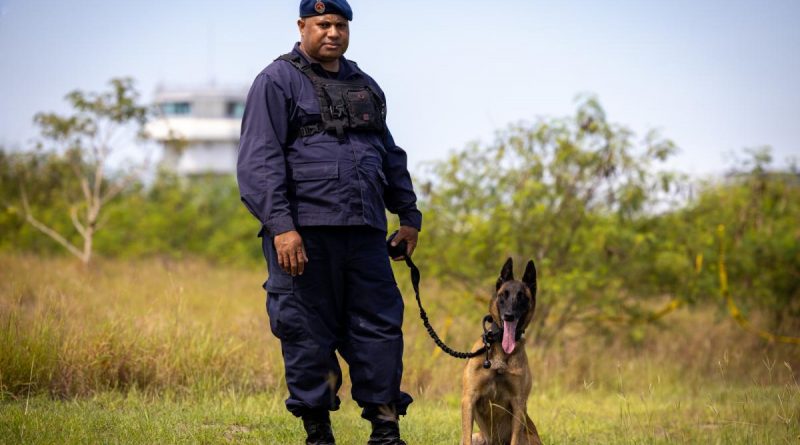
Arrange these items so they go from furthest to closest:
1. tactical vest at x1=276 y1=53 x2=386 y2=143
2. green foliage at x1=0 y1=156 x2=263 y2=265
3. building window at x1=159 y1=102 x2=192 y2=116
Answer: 1. building window at x1=159 y1=102 x2=192 y2=116
2. green foliage at x1=0 y1=156 x2=263 y2=265
3. tactical vest at x1=276 y1=53 x2=386 y2=143

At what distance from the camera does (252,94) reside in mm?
4727

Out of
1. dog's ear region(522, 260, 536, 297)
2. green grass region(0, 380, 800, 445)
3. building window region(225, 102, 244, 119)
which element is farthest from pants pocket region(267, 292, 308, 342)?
building window region(225, 102, 244, 119)

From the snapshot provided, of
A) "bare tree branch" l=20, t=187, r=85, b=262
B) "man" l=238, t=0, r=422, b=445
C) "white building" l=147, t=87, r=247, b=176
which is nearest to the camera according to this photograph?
"man" l=238, t=0, r=422, b=445

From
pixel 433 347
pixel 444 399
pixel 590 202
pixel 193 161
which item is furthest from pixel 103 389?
pixel 193 161

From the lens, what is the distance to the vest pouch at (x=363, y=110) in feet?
15.7

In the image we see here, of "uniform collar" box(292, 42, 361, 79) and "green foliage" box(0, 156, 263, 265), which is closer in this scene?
"uniform collar" box(292, 42, 361, 79)

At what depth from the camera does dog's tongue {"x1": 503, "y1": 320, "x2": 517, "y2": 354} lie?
494cm

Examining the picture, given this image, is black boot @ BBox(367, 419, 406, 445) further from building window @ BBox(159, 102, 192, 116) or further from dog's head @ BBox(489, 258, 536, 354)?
building window @ BBox(159, 102, 192, 116)

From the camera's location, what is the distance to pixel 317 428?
4805 millimetres

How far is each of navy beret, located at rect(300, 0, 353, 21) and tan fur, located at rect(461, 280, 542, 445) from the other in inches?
76.0

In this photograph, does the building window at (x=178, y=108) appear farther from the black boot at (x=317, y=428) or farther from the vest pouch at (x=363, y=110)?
the black boot at (x=317, y=428)

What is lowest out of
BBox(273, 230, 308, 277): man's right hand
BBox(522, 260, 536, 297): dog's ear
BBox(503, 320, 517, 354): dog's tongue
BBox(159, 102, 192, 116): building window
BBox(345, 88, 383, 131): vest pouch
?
BBox(503, 320, 517, 354): dog's tongue

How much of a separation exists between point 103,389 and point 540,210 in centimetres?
511

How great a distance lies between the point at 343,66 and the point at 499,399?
2.00 meters
